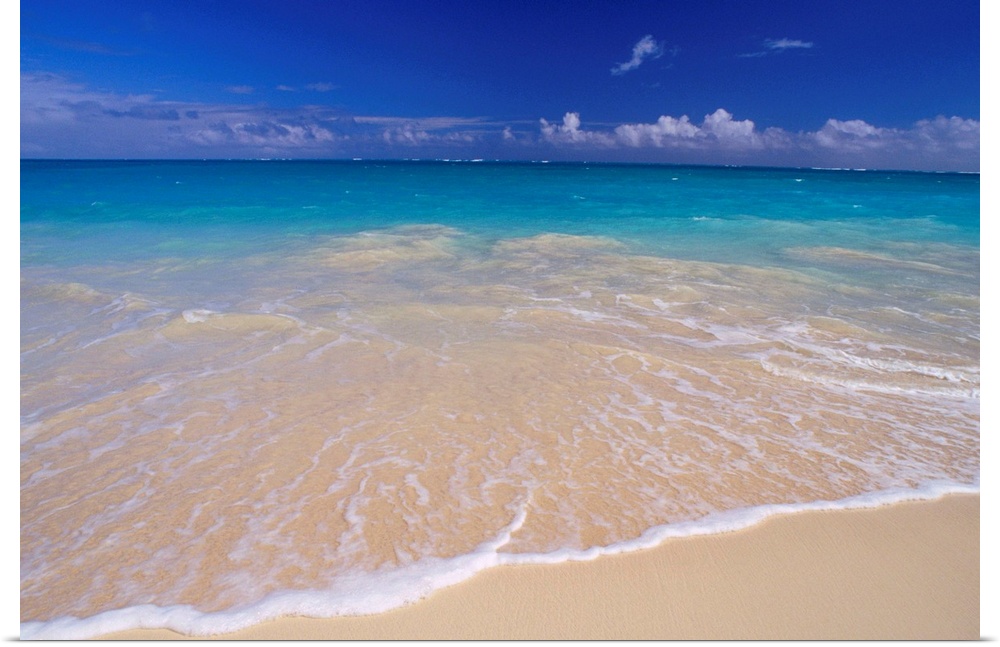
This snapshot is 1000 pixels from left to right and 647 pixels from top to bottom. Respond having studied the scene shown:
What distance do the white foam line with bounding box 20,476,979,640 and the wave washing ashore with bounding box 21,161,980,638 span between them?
13 millimetres

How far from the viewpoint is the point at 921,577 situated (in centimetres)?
321

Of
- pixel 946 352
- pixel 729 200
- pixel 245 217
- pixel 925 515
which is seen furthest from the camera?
pixel 729 200

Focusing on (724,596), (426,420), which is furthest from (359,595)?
(426,420)

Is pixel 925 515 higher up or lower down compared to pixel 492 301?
lower down

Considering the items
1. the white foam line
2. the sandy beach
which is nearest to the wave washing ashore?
the white foam line

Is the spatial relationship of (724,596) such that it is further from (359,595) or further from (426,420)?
(426,420)

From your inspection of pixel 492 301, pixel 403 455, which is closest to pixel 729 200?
pixel 492 301

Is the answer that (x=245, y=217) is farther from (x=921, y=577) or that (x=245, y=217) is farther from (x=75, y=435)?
(x=921, y=577)

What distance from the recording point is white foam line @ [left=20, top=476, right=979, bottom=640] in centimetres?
282

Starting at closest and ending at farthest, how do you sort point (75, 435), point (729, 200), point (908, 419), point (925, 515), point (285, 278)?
point (925, 515) → point (75, 435) → point (908, 419) → point (285, 278) → point (729, 200)

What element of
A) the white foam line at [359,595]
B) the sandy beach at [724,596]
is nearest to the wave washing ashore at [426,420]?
the white foam line at [359,595]

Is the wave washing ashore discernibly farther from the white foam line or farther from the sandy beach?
the sandy beach

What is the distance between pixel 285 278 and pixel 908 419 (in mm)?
9832

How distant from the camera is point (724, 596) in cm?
303
